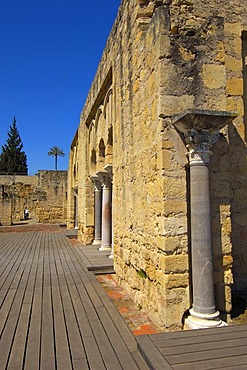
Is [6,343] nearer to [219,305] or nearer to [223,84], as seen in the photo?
[219,305]

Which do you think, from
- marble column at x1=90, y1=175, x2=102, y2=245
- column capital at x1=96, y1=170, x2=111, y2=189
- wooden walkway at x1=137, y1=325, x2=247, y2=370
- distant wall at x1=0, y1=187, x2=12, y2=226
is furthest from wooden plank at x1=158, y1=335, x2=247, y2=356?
distant wall at x1=0, y1=187, x2=12, y2=226

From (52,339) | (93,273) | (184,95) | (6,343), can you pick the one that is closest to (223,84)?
(184,95)

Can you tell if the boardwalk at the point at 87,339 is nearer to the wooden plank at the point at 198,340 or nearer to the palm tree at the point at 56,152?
the wooden plank at the point at 198,340

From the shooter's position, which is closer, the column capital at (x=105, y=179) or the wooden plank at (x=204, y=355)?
the wooden plank at (x=204, y=355)

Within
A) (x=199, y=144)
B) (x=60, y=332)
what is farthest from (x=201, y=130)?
(x=60, y=332)

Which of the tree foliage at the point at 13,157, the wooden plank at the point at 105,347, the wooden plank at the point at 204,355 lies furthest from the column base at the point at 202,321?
the tree foliage at the point at 13,157

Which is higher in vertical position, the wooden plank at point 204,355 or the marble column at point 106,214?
the marble column at point 106,214

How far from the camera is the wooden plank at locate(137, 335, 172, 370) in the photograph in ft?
7.33

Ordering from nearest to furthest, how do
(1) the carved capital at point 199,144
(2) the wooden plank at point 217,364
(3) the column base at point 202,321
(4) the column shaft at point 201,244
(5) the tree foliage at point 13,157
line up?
(2) the wooden plank at point 217,364
(3) the column base at point 202,321
(4) the column shaft at point 201,244
(1) the carved capital at point 199,144
(5) the tree foliage at point 13,157

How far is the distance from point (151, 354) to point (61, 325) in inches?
49.1

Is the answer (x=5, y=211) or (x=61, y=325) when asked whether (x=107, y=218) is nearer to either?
(x=61, y=325)

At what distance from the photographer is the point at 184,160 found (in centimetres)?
331

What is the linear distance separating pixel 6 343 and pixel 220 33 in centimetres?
425

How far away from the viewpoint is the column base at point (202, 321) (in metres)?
2.96
